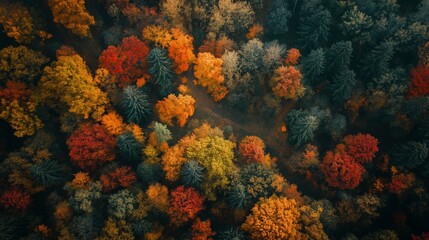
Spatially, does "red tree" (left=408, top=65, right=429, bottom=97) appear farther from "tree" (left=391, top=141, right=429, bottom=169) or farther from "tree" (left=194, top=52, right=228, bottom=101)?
"tree" (left=194, top=52, right=228, bottom=101)

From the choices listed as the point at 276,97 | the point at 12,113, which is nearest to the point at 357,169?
the point at 276,97

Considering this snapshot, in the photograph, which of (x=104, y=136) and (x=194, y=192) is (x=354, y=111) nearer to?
(x=194, y=192)

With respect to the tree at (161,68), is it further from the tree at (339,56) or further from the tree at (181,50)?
the tree at (339,56)

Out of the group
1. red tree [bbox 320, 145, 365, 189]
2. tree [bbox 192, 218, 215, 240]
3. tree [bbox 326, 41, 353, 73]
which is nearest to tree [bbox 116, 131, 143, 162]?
tree [bbox 192, 218, 215, 240]

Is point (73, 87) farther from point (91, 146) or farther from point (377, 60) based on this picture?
point (377, 60)

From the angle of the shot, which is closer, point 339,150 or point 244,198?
point 244,198

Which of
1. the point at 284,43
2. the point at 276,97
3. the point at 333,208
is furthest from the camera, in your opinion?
the point at 284,43

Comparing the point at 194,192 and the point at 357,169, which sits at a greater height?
the point at 357,169
